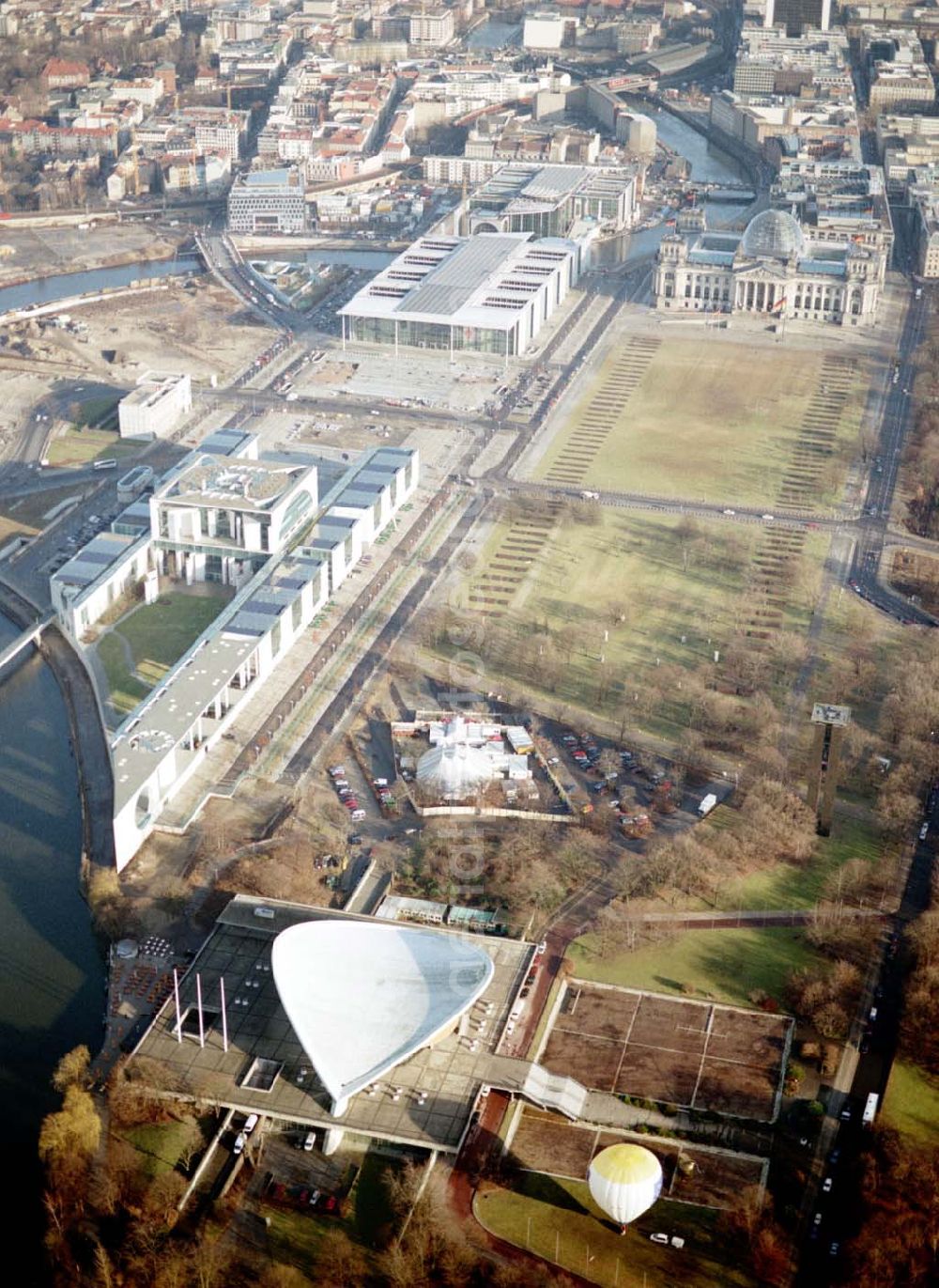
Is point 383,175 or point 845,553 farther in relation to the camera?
point 383,175

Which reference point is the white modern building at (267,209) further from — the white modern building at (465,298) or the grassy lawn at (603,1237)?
the grassy lawn at (603,1237)

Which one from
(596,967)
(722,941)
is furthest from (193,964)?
(722,941)

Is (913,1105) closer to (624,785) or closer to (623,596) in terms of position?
(624,785)

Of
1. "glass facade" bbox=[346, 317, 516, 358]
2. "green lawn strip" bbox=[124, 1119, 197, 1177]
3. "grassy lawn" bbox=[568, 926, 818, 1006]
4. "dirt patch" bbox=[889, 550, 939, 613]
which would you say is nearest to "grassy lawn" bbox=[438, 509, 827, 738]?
"dirt patch" bbox=[889, 550, 939, 613]

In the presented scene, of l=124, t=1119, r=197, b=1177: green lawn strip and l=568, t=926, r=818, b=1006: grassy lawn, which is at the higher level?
l=124, t=1119, r=197, b=1177: green lawn strip

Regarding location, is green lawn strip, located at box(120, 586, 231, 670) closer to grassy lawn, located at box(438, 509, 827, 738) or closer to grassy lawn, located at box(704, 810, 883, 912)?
grassy lawn, located at box(438, 509, 827, 738)

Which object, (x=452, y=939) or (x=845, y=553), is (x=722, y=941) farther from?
(x=845, y=553)
